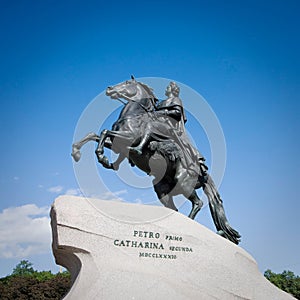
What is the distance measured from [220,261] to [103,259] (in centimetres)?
212

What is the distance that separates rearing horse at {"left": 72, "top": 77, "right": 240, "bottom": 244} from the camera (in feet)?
28.8

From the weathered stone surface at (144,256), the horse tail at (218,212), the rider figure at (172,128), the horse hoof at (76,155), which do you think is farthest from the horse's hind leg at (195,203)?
the horse hoof at (76,155)

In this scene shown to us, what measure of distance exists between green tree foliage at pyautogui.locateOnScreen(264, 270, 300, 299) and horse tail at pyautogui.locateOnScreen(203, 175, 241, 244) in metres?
15.5

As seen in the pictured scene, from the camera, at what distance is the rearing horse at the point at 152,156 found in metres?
8.78

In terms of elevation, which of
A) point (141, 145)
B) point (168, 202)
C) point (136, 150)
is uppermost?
point (141, 145)

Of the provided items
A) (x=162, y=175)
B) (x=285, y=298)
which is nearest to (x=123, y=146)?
(x=162, y=175)

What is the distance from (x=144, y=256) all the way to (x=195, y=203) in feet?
9.01

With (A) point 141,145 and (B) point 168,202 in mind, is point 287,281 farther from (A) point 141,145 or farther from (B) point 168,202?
(A) point 141,145

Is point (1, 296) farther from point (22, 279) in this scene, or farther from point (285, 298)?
point (285, 298)

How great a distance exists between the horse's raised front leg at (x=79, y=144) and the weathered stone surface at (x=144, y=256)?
1489 millimetres

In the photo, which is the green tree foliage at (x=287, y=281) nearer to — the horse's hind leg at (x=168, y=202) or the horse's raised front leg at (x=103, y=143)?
the horse's hind leg at (x=168, y=202)

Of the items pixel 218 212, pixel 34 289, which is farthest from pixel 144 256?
pixel 34 289

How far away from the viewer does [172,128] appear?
9.62 m

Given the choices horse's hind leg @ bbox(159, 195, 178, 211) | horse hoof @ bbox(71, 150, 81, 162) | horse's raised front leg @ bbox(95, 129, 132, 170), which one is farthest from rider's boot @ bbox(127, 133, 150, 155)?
horse's hind leg @ bbox(159, 195, 178, 211)
